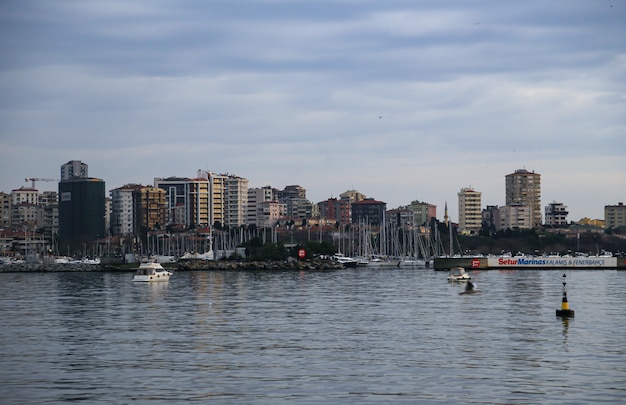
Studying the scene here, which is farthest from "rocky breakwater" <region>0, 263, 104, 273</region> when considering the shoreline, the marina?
the marina

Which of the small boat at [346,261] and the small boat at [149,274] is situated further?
the small boat at [346,261]

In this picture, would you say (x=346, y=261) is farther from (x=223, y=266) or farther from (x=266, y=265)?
(x=223, y=266)

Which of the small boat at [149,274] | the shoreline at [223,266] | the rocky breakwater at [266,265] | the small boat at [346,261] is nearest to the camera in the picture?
the small boat at [149,274]

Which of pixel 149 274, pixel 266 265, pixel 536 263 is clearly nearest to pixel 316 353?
pixel 149 274

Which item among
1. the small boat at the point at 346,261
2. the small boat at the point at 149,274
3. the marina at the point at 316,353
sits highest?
the small boat at the point at 346,261

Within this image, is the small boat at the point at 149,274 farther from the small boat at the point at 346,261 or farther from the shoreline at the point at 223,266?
the small boat at the point at 346,261

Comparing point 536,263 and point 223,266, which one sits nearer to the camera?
point 536,263

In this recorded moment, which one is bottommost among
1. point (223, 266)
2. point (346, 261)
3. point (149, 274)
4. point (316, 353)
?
point (316, 353)

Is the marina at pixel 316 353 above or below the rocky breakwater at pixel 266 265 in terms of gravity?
below

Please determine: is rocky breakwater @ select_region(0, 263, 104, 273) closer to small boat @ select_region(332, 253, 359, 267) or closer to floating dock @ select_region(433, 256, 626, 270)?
small boat @ select_region(332, 253, 359, 267)

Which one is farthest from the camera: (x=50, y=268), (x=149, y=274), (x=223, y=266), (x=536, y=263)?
(x=50, y=268)

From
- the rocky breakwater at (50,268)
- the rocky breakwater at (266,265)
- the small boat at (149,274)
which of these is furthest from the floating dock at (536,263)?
the rocky breakwater at (50,268)

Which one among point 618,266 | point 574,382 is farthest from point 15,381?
point 618,266

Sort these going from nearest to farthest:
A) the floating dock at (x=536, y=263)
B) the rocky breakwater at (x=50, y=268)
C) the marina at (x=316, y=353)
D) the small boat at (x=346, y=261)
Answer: the marina at (x=316, y=353), the floating dock at (x=536, y=263), the rocky breakwater at (x=50, y=268), the small boat at (x=346, y=261)
